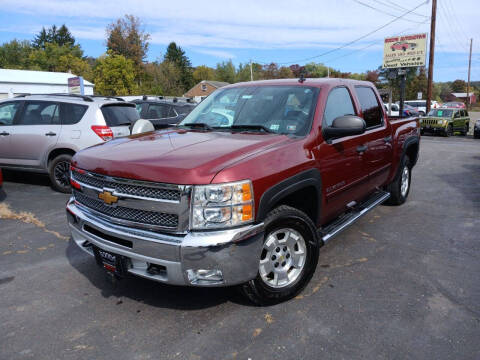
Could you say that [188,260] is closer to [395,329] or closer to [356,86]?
[395,329]

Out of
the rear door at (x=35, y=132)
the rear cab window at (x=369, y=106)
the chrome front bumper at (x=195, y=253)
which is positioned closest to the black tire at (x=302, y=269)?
the chrome front bumper at (x=195, y=253)

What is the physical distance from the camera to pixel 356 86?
4.68m

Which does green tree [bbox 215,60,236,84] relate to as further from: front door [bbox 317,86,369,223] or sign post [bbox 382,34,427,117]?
front door [bbox 317,86,369,223]

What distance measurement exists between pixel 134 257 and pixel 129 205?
377mm

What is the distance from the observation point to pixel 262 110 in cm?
Result: 388

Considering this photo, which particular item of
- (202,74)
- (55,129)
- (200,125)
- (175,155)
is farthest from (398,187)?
(202,74)

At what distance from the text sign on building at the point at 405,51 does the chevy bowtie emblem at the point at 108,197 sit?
141ft

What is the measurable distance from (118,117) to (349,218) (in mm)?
5096

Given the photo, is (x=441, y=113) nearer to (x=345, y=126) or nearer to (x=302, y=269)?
(x=345, y=126)

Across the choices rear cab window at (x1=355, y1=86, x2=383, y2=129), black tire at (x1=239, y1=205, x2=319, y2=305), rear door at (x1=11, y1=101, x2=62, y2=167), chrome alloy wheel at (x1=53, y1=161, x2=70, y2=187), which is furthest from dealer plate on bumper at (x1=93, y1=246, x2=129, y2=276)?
rear door at (x1=11, y1=101, x2=62, y2=167)

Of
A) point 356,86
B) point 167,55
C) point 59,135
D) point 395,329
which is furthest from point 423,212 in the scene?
point 167,55

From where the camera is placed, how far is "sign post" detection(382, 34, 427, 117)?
39284mm

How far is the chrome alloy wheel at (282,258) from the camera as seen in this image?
10.00ft

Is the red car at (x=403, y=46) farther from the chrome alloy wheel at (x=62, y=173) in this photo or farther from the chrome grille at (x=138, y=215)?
the chrome grille at (x=138, y=215)
